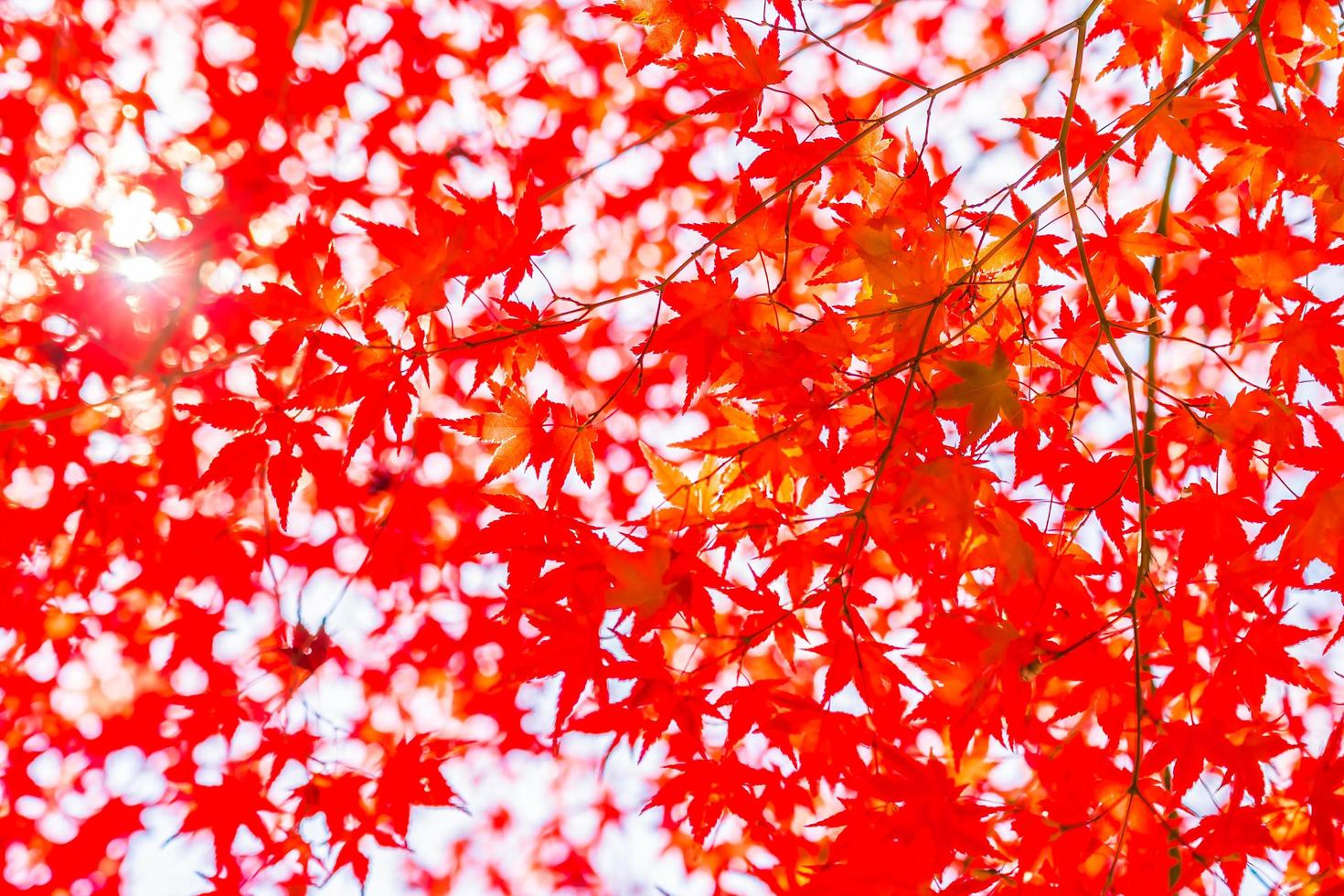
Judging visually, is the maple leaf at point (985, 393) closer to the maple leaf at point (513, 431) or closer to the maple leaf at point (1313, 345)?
the maple leaf at point (1313, 345)

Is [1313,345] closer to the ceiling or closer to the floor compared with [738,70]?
closer to the floor

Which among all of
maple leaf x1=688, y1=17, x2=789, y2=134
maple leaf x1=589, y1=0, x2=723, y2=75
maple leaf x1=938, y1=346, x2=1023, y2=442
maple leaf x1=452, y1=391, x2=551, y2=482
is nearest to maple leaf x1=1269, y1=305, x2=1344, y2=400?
maple leaf x1=938, y1=346, x2=1023, y2=442

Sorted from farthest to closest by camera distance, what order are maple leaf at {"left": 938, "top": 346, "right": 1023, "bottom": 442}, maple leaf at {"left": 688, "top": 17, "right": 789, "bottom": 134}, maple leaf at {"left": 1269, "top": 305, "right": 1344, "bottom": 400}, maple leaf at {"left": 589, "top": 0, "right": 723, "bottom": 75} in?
maple leaf at {"left": 589, "top": 0, "right": 723, "bottom": 75} < maple leaf at {"left": 688, "top": 17, "right": 789, "bottom": 134} < maple leaf at {"left": 1269, "top": 305, "right": 1344, "bottom": 400} < maple leaf at {"left": 938, "top": 346, "right": 1023, "bottom": 442}

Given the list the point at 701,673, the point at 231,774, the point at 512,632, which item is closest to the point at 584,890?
the point at 231,774

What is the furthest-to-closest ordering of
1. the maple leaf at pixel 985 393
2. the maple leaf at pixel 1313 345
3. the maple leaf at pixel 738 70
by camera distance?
1. the maple leaf at pixel 738 70
2. the maple leaf at pixel 1313 345
3. the maple leaf at pixel 985 393

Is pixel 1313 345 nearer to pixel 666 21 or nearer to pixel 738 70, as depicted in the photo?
pixel 738 70

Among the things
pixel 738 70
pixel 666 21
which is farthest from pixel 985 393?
pixel 666 21

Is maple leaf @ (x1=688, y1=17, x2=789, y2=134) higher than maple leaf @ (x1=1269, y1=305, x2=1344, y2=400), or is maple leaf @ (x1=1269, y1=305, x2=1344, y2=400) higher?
maple leaf @ (x1=688, y1=17, x2=789, y2=134)

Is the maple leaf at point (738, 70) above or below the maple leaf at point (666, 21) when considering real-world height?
below

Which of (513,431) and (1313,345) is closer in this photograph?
(1313,345)

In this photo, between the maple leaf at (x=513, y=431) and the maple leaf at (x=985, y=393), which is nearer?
the maple leaf at (x=985, y=393)

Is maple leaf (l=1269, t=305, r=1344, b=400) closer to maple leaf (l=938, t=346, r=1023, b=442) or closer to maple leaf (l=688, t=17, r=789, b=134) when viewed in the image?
maple leaf (l=938, t=346, r=1023, b=442)

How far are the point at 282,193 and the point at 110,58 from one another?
961 millimetres

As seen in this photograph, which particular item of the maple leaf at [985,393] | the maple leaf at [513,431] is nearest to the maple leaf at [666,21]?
the maple leaf at [513,431]
